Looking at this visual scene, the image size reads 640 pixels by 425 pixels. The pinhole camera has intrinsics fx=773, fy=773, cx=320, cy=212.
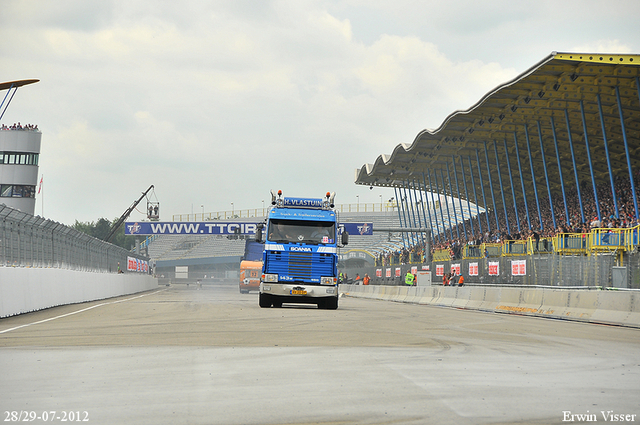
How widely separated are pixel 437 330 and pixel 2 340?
7.63 meters

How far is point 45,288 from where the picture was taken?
23.4 meters

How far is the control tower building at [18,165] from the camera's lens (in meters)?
73.0

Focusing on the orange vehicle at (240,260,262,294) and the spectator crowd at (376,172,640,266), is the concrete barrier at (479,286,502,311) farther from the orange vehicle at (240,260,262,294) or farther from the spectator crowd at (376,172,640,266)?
the orange vehicle at (240,260,262,294)

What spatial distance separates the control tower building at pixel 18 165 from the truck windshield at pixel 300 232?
5652 cm

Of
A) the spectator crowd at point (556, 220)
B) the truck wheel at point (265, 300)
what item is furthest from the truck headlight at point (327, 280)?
the spectator crowd at point (556, 220)

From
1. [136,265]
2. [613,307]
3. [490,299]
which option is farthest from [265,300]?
[136,265]

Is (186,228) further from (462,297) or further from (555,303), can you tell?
(555,303)

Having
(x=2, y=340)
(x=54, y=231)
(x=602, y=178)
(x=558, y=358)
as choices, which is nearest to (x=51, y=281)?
(x=54, y=231)

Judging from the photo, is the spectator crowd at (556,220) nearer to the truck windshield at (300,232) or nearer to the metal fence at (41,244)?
the truck windshield at (300,232)

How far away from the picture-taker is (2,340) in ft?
38.7

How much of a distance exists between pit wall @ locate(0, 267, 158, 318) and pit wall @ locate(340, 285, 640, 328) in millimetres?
14017

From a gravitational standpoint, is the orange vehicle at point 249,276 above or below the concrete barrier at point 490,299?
above

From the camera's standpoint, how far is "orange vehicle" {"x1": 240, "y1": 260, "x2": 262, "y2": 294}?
53062mm

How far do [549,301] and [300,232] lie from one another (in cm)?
732
